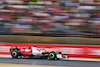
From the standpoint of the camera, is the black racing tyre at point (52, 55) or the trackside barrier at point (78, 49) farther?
the trackside barrier at point (78, 49)

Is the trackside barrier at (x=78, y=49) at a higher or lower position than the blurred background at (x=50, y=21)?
lower

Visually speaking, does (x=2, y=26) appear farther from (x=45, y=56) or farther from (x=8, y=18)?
(x=45, y=56)

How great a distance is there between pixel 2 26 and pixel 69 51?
231 inches

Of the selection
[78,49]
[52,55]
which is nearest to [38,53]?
[52,55]

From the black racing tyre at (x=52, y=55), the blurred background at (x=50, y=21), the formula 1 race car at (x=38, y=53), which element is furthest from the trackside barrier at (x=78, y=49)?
the black racing tyre at (x=52, y=55)

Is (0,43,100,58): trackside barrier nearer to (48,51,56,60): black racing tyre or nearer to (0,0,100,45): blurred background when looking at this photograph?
(0,0,100,45): blurred background

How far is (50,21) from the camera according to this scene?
46.6ft

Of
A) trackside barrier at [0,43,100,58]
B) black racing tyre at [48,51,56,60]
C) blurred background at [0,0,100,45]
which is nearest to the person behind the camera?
black racing tyre at [48,51,56,60]

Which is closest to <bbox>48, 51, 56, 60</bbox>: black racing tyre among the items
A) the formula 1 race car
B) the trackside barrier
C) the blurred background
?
the formula 1 race car

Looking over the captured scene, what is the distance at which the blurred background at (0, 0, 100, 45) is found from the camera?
1320 centimetres

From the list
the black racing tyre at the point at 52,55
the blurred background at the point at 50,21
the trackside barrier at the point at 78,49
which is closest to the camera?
the black racing tyre at the point at 52,55

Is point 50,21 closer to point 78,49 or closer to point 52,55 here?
point 78,49

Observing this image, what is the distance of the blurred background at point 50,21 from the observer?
1320cm

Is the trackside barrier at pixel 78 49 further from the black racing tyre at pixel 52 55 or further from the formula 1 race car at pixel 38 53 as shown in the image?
the black racing tyre at pixel 52 55
